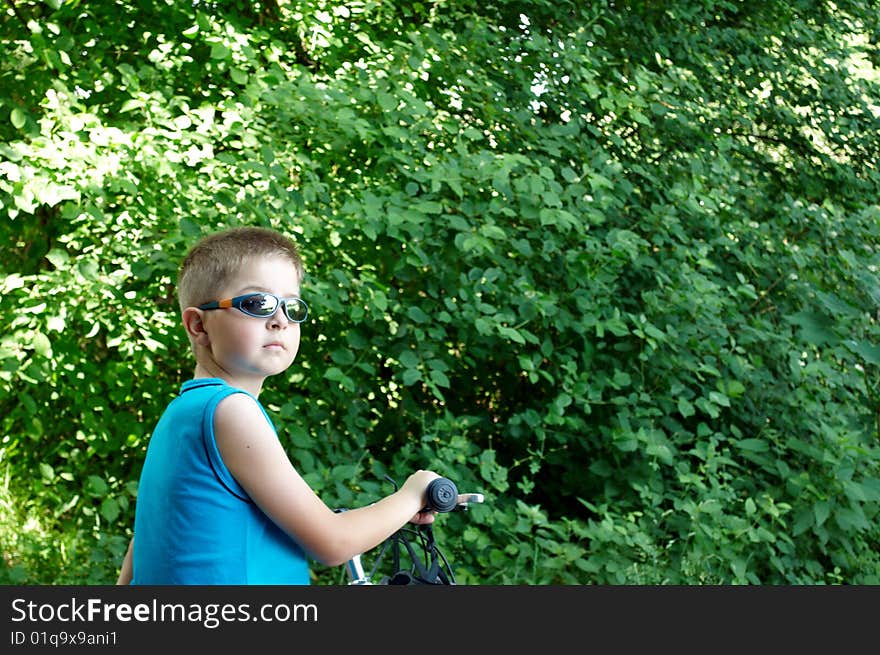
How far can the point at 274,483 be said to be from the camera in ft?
4.83

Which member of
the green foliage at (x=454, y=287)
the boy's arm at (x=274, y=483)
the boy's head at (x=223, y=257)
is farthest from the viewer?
the green foliage at (x=454, y=287)

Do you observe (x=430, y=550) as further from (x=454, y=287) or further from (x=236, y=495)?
(x=454, y=287)

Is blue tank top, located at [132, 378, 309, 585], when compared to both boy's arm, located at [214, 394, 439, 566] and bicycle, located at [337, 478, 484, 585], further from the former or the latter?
bicycle, located at [337, 478, 484, 585]

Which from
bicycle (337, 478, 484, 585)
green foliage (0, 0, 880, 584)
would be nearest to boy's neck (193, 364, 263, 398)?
bicycle (337, 478, 484, 585)

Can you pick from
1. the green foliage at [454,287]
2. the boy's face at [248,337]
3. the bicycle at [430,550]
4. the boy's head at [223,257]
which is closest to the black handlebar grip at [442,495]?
the bicycle at [430,550]

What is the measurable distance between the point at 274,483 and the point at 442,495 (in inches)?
10.8

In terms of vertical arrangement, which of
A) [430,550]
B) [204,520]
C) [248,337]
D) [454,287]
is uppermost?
[248,337]

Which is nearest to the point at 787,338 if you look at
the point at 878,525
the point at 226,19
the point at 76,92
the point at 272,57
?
the point at 878,525

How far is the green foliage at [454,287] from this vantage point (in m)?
4.41

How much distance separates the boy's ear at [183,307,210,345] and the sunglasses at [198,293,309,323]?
2 centimetres

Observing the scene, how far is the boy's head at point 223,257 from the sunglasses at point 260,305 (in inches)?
1.6

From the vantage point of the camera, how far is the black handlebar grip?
5.25 ft

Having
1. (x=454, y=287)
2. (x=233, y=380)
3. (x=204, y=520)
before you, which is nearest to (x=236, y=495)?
(x=204, y=520)

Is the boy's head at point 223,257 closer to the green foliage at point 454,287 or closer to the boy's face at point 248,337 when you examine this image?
the boy's face at point 248,337
